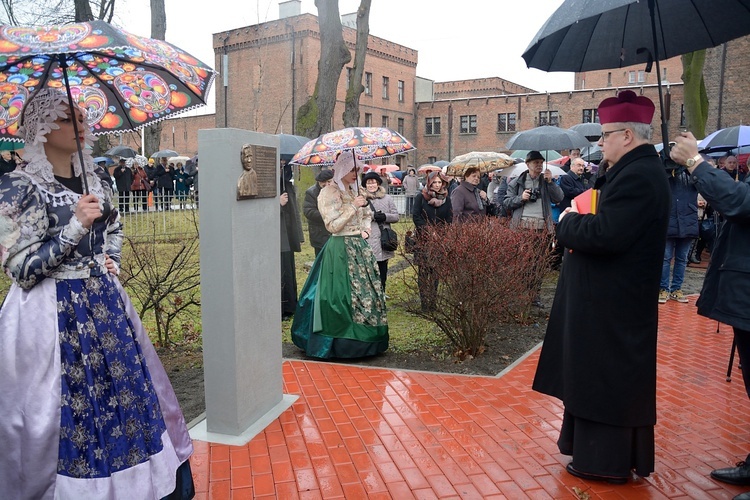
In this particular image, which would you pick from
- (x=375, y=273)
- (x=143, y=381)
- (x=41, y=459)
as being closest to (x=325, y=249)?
(x=375, y=273)

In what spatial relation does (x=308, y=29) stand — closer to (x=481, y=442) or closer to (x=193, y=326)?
(x=193, y=326)

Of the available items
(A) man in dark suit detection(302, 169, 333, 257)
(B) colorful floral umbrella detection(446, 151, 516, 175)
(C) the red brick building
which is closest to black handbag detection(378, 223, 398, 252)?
(A) man in dark suit detection(302, 169, 333, 257)

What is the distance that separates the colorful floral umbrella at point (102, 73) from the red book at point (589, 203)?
83.3 inches

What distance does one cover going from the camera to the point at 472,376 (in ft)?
16.9

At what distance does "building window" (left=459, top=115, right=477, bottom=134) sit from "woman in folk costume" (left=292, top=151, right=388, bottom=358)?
139ft

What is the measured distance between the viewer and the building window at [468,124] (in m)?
46.4

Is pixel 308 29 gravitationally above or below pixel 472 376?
above

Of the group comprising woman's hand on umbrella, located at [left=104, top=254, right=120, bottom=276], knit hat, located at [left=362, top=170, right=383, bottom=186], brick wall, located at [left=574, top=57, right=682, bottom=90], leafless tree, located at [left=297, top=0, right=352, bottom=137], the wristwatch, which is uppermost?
brick wall, located at [left=574, top=57, right=682, bottom=90]

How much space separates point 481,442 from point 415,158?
1799 inches

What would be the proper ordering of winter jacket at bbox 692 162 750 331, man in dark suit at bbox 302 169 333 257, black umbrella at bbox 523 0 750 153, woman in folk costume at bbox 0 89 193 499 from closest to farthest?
woman in folk costume at bbox 0 89 193 499 → winter jacket at bbox 692 162 750 331 → black umbrella at bbox 523 0 750 153 → man in dark suit at bbox 302 169 333 257

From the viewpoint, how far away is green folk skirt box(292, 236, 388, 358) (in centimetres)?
554

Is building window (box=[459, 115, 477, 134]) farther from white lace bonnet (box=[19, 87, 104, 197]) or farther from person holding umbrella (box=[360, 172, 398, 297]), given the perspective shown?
white lace bonnet (box=[19, 87, 104, 197])

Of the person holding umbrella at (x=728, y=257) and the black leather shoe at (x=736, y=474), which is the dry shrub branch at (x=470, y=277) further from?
the black leather shoe at (x=736, y=474)

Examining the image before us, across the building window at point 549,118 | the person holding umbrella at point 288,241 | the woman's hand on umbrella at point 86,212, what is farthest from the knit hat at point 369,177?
the building window at point 549,118
